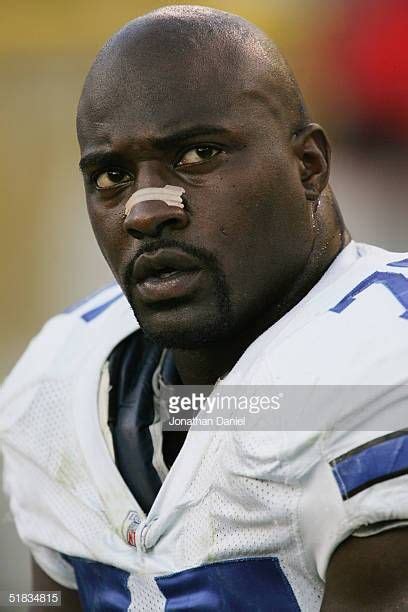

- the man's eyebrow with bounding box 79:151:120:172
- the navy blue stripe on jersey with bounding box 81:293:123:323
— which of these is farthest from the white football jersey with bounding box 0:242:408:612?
the man's eyebrow with bounding box 79:151:120:172

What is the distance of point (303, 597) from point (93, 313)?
0.68 m

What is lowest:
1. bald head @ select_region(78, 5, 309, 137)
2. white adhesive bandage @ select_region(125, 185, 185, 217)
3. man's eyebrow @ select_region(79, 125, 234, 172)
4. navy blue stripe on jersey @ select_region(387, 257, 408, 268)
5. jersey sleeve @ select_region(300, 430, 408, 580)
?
jersey sleeve @ select_region(300, 430, 408, 580)

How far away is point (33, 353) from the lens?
5.98 ft

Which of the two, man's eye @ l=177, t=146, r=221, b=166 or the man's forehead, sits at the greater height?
the man's forehead

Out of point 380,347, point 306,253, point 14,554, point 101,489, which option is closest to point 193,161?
point 306,253

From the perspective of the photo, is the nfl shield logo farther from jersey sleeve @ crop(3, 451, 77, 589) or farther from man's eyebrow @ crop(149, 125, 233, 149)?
man's eyebrow @ crop(149, 125, 233, 149)

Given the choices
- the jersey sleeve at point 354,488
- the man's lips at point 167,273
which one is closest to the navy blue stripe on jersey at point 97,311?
the man's lips at point 167,273

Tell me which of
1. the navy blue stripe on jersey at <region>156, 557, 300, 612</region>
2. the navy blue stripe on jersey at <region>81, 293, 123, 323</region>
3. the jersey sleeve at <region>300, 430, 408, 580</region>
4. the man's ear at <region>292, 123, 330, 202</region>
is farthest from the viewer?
the navy blue stripe on jersey at <region>81, 293, 123, 323</region>

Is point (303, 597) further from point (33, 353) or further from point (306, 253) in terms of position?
point (33, 353)

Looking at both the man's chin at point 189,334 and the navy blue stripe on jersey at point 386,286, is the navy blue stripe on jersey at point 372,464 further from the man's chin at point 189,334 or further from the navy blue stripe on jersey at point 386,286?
the man's chin at point 189,334

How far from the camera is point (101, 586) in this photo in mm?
1540

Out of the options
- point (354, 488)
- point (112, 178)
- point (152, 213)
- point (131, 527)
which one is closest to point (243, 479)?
point (354, 488)

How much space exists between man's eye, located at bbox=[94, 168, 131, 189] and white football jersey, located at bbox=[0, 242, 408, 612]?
0.94 feet

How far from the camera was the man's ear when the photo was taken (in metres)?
1.55
